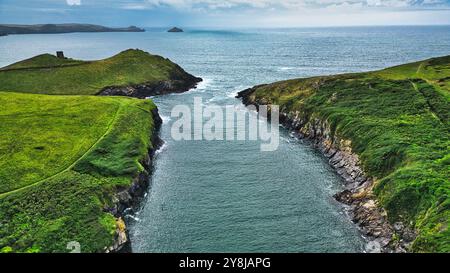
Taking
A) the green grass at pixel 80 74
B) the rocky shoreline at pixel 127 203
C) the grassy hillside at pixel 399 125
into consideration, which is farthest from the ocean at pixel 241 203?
the green grass at pixel 80 74

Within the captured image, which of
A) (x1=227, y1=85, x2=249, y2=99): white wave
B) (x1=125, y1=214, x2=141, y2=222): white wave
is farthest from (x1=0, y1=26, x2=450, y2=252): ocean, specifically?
(x1=227, y1=85, x2=249, y2=99): white wave

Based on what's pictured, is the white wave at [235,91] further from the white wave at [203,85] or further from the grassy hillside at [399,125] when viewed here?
the white wave at [203,85]

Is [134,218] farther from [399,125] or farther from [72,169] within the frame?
[399,125]

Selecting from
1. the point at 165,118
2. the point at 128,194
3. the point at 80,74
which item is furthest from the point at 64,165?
the point at 80,74

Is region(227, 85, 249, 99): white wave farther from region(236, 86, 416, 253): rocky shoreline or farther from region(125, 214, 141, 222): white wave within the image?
region(125, 214, 141, 222): white wave
